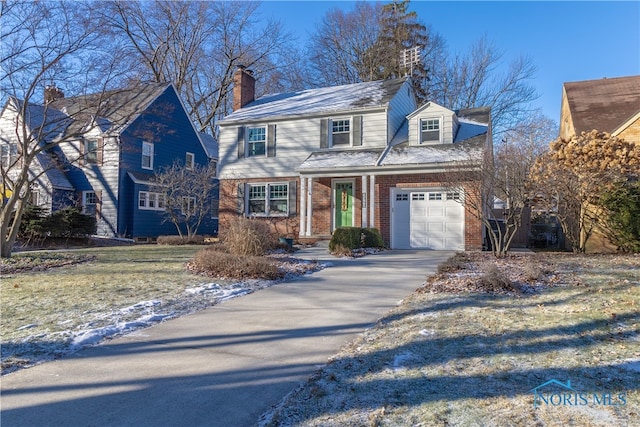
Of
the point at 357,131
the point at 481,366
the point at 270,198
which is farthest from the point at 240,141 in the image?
the point at 481,366

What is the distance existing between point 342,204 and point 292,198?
2.16 m

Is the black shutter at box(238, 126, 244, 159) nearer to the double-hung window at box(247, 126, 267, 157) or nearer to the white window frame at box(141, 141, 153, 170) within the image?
the double-hung window at box(247, 126, 267, 157)

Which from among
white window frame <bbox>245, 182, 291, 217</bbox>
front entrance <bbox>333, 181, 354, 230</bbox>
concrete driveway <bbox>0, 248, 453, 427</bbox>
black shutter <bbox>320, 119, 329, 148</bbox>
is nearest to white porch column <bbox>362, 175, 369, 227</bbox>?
front entrance <bbox>333, 181, 354, 230</bbox>

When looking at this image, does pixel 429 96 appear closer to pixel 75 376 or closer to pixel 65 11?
pixel 65 11

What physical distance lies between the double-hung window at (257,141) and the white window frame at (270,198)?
140 centimetres

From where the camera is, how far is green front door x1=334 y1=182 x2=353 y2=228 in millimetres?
16938

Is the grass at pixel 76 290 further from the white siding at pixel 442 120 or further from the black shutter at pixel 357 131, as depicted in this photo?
the white siding at pixel 442 120

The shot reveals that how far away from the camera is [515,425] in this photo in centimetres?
273

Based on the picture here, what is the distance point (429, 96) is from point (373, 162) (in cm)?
1925

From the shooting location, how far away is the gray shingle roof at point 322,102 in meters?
17.4

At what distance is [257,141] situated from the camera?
18.7m

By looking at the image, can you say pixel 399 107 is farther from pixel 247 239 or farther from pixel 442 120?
Answer: pixel 247 239

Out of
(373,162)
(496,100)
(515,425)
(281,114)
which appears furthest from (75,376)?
(496,100)

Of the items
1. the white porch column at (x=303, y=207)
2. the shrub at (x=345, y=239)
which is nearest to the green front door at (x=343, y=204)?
the white porch column at (x=303, y=207)
